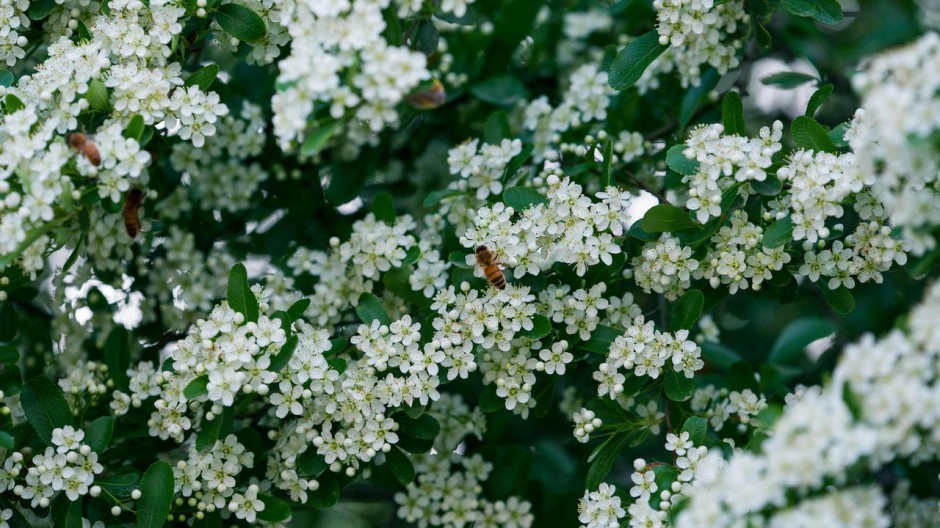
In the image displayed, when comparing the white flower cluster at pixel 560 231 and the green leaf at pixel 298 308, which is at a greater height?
the white flower cluster at pixel 560 231

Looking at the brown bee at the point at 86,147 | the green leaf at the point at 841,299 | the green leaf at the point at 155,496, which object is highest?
the brown bee at the point at 86,147

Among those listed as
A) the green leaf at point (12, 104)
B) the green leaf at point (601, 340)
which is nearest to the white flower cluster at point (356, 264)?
the green leaf at point (601, 340)

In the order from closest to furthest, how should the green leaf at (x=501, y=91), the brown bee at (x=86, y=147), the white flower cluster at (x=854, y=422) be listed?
the white flower cluster at (x=854, y=422) → the brown bee at (x=86, y=147) → the green leaf at (x=501, y=91)

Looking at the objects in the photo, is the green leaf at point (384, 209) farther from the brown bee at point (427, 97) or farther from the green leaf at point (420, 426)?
the brown bee at point (427, 97)

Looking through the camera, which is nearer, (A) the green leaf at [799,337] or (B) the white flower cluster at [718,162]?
(B) the white flower cluster at [718,162]

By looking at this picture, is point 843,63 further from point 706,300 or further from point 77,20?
point 77,20

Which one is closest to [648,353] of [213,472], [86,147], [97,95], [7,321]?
[213,472]

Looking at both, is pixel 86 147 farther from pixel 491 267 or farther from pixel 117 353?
pixel 491 267
